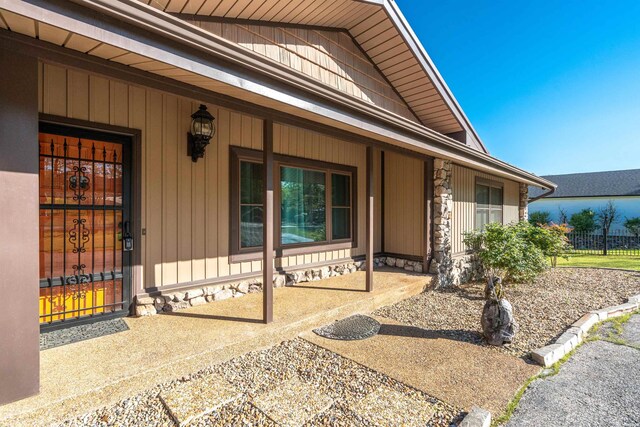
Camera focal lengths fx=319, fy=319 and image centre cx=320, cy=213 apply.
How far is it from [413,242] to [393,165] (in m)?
1.74

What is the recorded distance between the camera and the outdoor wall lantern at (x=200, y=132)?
391 cm

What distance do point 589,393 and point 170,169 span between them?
4752 millimetres

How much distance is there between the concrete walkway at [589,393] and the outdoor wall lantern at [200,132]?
4087 millimetres

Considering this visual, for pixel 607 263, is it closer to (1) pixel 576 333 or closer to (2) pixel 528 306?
(2) pixel 528 306

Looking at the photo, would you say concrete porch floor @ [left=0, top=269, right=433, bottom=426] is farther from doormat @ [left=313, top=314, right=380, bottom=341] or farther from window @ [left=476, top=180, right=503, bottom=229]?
window @ [left=476, top=180, right=503, bottom=229]

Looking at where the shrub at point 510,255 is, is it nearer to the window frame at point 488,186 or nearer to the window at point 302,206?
the window frame at point 488,186

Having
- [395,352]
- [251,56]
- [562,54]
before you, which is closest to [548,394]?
[395,352]

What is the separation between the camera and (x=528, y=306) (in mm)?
5281

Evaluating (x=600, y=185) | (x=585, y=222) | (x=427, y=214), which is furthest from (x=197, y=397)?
(x=600, y=185)

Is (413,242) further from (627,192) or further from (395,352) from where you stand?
(627,192)

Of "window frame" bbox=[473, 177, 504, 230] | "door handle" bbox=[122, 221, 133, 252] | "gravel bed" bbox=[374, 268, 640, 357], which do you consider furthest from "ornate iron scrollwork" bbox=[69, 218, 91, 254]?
"window frame" bbox=[473, 177, 504, 230]

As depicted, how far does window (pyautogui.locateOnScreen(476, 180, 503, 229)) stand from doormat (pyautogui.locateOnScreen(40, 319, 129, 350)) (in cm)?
771

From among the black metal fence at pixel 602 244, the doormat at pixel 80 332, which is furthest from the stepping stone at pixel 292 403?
the black metal fence at pixel 602 244

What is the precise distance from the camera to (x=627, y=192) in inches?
827
